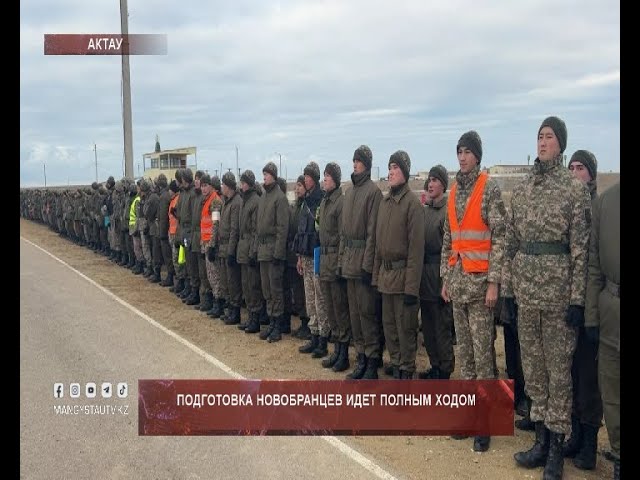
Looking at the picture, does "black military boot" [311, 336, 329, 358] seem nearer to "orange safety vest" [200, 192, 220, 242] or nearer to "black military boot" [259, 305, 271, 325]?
"black military boot" [259, 305, 271, 325]

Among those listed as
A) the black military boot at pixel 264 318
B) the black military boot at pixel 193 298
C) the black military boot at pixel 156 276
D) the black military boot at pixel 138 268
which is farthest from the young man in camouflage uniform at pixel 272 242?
the black military boot at pixel 138 268

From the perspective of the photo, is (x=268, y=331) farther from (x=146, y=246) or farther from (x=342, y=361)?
(x=146, y=246)

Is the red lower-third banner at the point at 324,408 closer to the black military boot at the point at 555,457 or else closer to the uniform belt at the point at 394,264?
the black military boot at the point at 555,457

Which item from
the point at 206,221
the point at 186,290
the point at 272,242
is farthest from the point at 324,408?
the point at 186,290

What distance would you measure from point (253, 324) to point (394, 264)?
3.55 metres

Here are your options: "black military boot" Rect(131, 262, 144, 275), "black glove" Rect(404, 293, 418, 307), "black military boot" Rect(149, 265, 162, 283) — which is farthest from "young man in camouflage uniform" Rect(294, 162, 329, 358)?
"black military boot" Rect(131, 262, 144, 275)

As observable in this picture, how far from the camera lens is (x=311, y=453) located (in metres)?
4.56

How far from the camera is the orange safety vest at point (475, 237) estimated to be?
4648mm

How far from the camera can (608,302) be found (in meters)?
3.70

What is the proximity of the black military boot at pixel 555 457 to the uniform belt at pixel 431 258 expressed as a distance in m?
2.06

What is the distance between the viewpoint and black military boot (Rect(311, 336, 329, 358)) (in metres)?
7.28

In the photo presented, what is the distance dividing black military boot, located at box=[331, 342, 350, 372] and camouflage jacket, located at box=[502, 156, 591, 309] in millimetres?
2758
